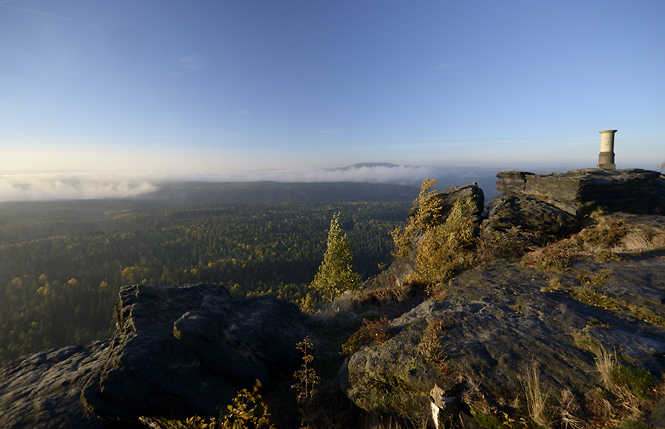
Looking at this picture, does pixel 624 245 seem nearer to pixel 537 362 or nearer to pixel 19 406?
pixel 537 362

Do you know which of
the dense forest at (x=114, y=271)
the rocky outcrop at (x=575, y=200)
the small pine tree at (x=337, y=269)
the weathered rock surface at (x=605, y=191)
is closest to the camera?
the rocky outcrop at (x=575, y=200)

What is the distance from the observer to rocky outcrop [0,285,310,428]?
793 centimetres

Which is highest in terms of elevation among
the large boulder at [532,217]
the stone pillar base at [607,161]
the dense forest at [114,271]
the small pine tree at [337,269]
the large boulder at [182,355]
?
the stone pillar base at [607,161]

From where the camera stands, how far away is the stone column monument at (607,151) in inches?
970

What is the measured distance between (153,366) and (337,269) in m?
19.4

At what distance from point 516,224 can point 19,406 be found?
2698 cm

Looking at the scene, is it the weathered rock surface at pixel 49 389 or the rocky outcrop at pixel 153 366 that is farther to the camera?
the weathered rock surface at pixel 49 389

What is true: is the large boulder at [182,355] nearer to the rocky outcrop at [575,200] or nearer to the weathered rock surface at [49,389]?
the weathered rock surface at [49,389]

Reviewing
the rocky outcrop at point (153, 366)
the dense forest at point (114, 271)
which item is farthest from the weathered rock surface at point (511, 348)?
the dense forest at point (114, 271)

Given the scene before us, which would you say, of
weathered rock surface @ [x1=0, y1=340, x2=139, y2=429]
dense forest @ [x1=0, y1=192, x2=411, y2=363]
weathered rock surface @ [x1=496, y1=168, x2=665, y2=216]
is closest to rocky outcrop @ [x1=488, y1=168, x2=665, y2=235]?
weathered rock surface @ [x1=496, y1=168, x2=665, y2=216]

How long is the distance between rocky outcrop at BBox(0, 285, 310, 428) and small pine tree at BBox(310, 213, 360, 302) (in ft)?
44.7

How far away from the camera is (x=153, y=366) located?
27.4 ft

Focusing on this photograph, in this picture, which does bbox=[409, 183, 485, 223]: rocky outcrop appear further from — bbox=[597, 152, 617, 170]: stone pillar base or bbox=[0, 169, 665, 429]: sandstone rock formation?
bbox=[597, 152, 617, 170]: stone pillar base

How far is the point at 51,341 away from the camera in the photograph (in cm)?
8800
